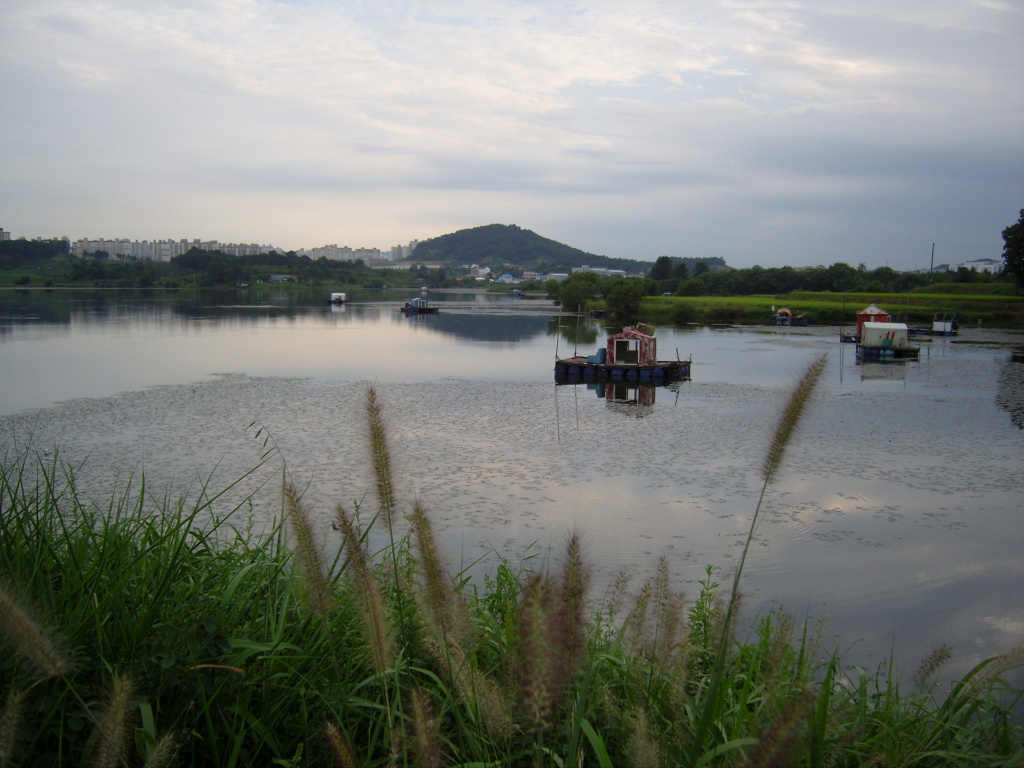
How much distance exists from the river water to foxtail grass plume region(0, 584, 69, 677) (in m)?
0.81

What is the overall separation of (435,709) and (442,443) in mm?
12971

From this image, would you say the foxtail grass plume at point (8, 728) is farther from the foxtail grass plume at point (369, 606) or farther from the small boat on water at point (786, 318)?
the small boat on water at point (786, 318)

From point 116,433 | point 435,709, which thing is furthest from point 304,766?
point 116,433

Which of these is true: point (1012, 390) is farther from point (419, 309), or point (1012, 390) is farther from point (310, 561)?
point (419, 309)

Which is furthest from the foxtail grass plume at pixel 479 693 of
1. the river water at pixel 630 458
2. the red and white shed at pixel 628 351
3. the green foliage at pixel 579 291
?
the green foliage at pixel 579 291

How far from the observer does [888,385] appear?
26.2 metres

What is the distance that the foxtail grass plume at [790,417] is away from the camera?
1.89m

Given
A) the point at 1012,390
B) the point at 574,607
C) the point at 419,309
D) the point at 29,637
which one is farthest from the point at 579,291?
the point at 29,637

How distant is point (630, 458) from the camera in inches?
584

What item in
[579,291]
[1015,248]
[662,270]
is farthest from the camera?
[662,270]

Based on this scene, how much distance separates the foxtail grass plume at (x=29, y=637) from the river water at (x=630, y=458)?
806mm

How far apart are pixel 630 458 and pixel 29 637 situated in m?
13.8

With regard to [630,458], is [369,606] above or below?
above

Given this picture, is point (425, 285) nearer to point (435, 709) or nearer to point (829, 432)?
point (829, 432)
